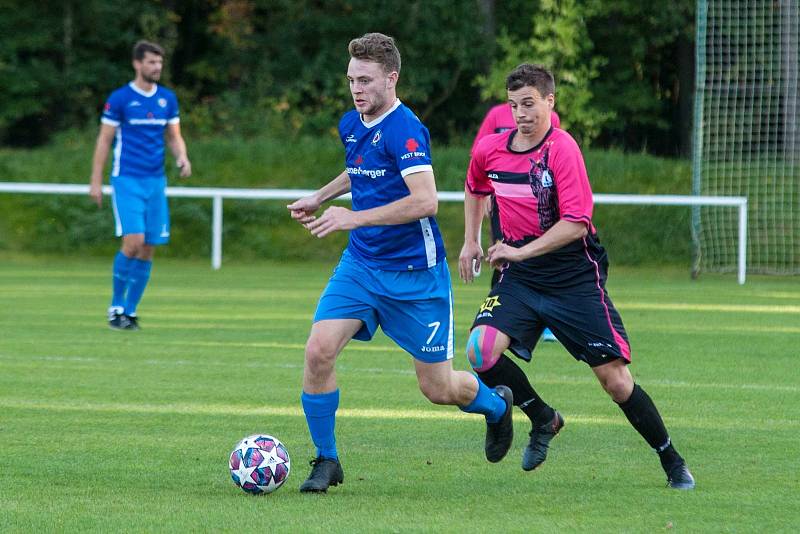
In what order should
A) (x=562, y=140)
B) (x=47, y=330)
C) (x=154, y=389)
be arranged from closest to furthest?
(x=562, y=140), (x=154, y=389), (x=47, y=330)

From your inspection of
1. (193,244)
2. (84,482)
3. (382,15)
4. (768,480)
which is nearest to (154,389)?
(84,482)

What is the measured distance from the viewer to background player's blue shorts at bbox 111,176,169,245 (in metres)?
12.5

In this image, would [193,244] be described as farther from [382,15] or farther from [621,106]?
[621,106]

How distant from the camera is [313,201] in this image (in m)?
6.25

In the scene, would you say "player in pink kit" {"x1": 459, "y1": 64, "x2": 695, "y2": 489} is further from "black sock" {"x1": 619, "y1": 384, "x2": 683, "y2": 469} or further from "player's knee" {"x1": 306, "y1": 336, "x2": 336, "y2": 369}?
"player's knee" {"x1": 306, "y1": 336, "x2": 336, "y2": 369}

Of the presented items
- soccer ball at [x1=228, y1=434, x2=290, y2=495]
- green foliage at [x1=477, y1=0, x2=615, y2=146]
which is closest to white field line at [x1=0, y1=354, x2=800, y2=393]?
soccer ball at [x1=228, y1=434, x2=290, y2=495]

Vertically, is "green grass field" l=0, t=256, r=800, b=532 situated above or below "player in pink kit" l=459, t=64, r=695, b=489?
below

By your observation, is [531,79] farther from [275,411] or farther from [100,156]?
[100,156]

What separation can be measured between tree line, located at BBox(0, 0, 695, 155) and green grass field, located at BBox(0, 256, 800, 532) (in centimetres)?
1899

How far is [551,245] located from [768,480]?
4.42 feet

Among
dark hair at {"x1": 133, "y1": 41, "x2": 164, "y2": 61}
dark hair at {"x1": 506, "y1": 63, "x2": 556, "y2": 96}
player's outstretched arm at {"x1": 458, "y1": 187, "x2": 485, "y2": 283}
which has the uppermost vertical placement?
dark hair at {"x1": 133, "y1": 41, "x2": 164, "y2": 61}

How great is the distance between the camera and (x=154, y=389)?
29.5ft

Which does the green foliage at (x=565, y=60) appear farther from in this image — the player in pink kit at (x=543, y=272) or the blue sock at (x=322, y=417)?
the blue sock at (x=322, y=417)

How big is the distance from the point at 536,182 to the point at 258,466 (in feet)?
5.84
